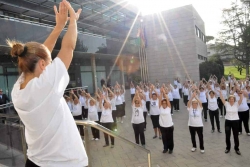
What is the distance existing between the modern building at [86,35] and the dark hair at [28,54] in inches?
351

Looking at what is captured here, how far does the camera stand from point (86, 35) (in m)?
18.0

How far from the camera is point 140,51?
27.4 metres

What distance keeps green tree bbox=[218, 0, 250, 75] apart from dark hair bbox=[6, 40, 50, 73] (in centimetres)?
3939

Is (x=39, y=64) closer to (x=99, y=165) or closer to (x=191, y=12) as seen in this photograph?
(x=99, y=165)

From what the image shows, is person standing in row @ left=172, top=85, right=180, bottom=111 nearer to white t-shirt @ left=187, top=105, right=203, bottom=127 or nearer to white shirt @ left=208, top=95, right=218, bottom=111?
white shirt @ left=208, top=95, right=218, bottom=111

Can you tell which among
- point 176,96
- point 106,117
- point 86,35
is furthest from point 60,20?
point 86,35

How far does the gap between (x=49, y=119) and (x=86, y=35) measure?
17287 millimetres

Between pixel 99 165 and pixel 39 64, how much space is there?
17.9 ft

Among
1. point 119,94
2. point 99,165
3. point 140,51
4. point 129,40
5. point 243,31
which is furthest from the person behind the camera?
point 243,31

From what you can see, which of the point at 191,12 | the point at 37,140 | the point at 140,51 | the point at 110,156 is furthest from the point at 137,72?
the point at 37,140

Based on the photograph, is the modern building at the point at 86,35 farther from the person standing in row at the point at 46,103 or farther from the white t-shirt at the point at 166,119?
the person standing in row at the point at 46,103

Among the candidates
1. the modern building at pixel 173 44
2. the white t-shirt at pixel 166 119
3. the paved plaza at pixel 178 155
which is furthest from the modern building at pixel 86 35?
the white t-shirt at pixel 166 119

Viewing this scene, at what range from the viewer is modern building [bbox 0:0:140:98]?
13070 millimetres

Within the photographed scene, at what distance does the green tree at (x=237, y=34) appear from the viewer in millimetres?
35938
